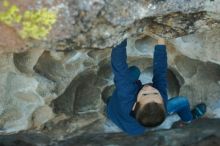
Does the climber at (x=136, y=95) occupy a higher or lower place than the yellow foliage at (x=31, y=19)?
lower

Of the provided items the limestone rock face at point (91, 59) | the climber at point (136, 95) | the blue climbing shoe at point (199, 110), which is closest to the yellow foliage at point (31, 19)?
the limestone rock face at point (91, 59)

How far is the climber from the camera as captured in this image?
6.48ft

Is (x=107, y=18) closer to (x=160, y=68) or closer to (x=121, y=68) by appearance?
(x=121, y=68)

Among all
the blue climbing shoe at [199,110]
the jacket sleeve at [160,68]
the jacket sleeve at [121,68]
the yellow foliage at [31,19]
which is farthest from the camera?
the blue climbing shoe at [199,110]

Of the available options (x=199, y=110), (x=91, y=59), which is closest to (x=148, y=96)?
(x=91, y=59)

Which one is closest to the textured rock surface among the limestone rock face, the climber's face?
the limestone rock face

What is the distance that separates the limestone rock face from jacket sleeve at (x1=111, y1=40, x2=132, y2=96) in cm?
8

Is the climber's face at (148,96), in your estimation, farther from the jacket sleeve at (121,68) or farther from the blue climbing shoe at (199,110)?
the blue climbing shoe at (199,110)

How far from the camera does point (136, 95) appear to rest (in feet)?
6.84

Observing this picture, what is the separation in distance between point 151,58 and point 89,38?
0.73m

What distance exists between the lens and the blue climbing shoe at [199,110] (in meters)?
2.53

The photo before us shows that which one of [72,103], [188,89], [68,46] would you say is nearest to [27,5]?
[68,46]

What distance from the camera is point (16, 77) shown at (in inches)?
85.7

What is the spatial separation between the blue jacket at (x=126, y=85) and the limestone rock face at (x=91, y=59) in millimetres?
88
